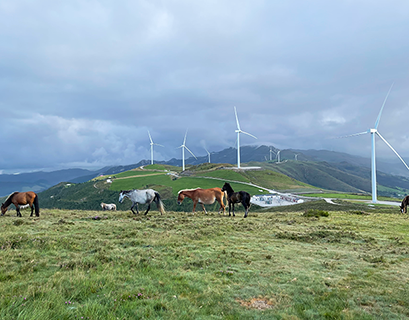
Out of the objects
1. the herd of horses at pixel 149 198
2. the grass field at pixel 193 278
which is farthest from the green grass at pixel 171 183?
the grass field at pixel 193 278

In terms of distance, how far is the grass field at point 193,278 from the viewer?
5.84m

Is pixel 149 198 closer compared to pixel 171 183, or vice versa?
pixel 149 198

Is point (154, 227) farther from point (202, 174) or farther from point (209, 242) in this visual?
point (202, 174)

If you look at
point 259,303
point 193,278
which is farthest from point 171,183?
point 259,303

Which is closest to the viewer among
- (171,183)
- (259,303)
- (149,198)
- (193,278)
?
(259,303)

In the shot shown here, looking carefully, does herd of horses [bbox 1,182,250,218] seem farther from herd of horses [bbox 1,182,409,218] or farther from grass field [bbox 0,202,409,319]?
grass field [bbox 0,202,409,319]

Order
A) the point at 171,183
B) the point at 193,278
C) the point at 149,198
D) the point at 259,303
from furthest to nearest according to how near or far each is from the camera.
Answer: the point at 171,183
the point at 149,198
the point at 193,278
the point at 259,303

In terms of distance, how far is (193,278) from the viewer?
7.98 meters

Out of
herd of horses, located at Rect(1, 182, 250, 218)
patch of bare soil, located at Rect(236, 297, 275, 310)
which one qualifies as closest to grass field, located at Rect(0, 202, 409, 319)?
patch of bare soil, located at Rect(236, 297, 275, 310)

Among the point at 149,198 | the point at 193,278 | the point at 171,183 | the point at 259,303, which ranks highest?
the point at 149,198

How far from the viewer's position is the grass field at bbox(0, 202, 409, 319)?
5.84 meters

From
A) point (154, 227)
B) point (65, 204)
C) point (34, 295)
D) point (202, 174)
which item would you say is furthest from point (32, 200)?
point (202, 174)

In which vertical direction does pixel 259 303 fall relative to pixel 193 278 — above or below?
below

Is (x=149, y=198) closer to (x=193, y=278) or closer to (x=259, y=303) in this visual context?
(x=193, y=278)
